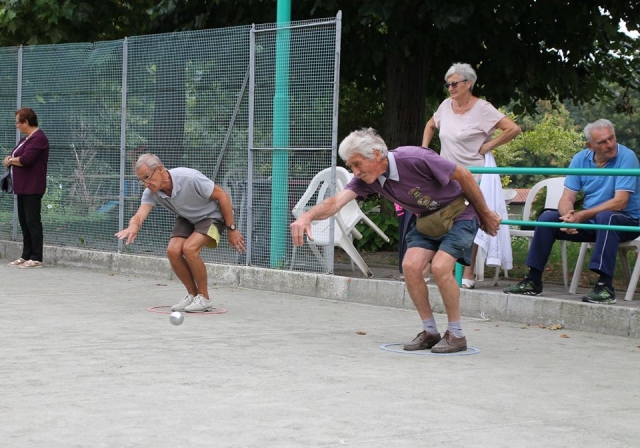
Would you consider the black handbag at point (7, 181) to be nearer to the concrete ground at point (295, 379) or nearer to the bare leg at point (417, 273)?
the concrete ground at point (295, 379)

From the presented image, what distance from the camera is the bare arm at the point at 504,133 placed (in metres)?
9.90

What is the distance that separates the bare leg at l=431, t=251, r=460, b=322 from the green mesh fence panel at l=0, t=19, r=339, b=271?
3511 millimetres

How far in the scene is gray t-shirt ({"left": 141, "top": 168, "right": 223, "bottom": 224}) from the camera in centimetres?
945

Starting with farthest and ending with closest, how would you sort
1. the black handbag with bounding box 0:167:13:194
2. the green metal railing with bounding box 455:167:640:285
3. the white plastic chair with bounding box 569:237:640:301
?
1. the black handbag with bounding box 0:167:13:194
2. the white plastic chair with bounding box 569:237:640:301
3. the green metal railing with bounding box 455:167:640:285

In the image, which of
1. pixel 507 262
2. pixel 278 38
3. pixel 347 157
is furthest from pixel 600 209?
pixel 278 38

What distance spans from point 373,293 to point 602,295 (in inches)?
89.0

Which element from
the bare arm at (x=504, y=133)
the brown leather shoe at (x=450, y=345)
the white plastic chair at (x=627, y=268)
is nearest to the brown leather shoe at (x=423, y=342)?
the brown leather shoe at (x=450, y=345)

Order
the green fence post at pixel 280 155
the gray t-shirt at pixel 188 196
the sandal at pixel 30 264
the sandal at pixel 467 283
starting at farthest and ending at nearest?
the sandal at pixel 30 264, the green fence post at pixel 280 155, the sandal at pixel 467 283, the gray t-shirt at pixel 188 196

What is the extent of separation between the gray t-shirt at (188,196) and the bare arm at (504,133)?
2356mm

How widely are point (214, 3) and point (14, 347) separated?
339 inches

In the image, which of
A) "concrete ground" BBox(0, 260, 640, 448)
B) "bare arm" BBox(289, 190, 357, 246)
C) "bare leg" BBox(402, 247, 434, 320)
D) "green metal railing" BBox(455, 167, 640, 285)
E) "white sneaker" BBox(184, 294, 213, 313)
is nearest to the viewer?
"concrete ground" BBox(0, 260, 640, 448)

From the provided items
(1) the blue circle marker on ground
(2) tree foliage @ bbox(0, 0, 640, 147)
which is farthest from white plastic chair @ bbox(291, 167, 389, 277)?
(1) the blue circle marker on ground

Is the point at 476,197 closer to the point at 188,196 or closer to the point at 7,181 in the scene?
the point at 188,196

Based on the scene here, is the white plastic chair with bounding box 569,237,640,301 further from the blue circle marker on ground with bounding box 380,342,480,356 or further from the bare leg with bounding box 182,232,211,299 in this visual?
the bare leg with bounding box 182,232,211,299
